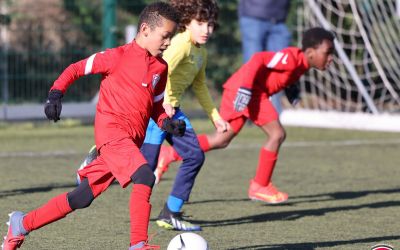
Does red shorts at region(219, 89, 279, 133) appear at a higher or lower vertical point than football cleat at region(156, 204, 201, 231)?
higher

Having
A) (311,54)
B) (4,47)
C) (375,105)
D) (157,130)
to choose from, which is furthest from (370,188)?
(4,47)

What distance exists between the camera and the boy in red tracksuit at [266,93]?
823 centimetres

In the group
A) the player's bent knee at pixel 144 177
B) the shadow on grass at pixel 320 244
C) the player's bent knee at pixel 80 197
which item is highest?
the player's bent knee at pixel 144 177

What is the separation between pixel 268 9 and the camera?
1382 centimetres

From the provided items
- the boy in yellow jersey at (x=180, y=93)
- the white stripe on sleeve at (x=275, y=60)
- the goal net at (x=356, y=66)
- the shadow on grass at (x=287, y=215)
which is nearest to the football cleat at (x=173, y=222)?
the boy in yellow jersey at (x=180, y=93)

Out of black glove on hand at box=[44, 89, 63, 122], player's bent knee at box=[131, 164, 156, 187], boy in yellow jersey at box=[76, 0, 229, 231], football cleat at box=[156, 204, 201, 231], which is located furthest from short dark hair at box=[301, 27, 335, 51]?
black glove on hand at box=[44, 89, 63, 122]

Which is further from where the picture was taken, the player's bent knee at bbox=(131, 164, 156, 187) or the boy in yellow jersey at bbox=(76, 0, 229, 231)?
the boy in yellow jersey at bbox=(76, 0, 229, 231)

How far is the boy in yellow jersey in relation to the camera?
7.06 m

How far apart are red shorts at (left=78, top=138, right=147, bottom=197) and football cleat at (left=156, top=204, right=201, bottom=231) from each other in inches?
46.3

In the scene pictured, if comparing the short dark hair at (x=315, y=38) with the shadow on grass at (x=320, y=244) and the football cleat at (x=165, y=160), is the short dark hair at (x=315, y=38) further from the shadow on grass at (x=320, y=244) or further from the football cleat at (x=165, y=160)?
the shadow on grass at (x=320, y=244)

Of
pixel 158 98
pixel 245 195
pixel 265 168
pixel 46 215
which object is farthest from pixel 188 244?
pixel 245 195

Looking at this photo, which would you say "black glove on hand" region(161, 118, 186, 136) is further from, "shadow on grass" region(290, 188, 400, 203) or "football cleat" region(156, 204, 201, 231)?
"shadow on grass" region(290, 188, 400, 203)

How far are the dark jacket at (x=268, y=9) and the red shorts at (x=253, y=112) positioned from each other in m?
5.31

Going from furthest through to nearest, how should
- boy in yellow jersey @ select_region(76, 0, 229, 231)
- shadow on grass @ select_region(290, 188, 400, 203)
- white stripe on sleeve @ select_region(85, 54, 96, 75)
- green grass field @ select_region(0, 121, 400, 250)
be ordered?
1. shadow on grass @ select_region(290, 188, 400, 203)
2. boy in yellow jersey @ select_region(76, 0, 229, 231)
3. green grass field @ select_region(0, 121, 400, 250)
4. white stripe on sleeve @ select_region(85, 54, 96, 75)
